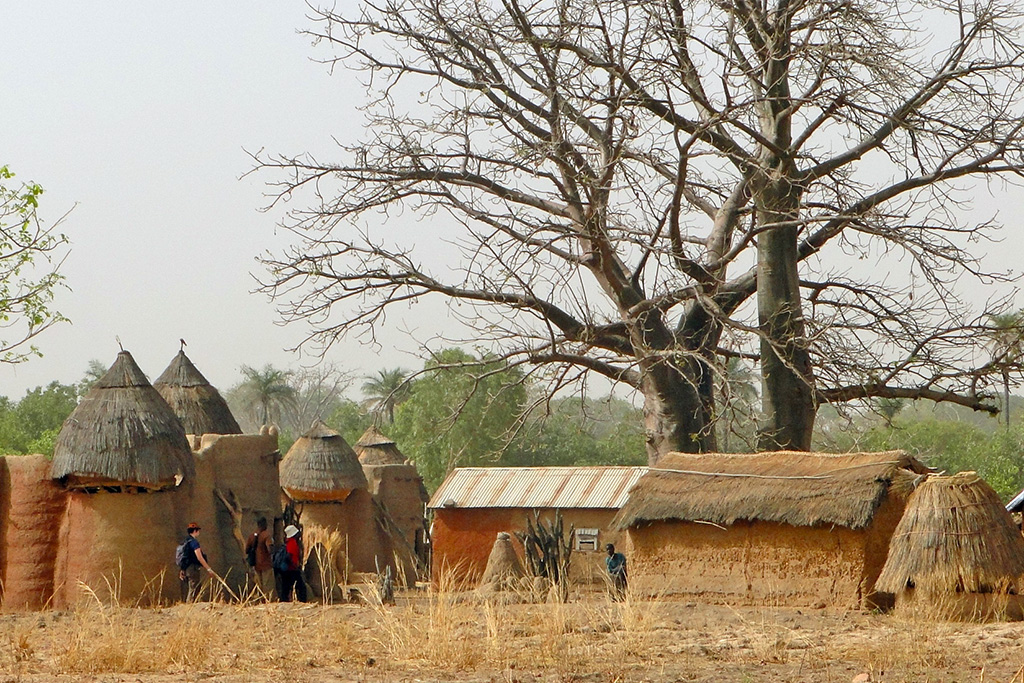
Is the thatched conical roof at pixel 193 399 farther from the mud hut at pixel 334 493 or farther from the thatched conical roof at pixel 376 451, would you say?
the thatched conical roof at pixel 376 451

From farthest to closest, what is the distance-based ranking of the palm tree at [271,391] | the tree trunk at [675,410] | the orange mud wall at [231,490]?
the palm tree at [271,391] → the orange mud wall at [231,490] → the tree trunk at [675,410]

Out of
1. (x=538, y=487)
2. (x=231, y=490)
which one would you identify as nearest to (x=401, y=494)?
(x=538, y=487)

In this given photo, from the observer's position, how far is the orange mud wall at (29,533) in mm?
13055

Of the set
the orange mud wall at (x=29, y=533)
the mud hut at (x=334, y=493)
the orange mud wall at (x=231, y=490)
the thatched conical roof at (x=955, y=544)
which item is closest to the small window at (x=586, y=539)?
the mud hut at (x=334, y=493)

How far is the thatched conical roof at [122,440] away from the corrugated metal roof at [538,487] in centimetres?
583

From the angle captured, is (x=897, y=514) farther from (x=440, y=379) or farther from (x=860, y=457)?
(x=440, y=379)

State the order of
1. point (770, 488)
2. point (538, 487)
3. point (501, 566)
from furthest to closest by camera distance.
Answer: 1. point (538, 487)
2. point (501, 566)
3. point (770, 488)

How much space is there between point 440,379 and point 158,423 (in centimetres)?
1833

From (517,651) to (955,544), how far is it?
160 inches

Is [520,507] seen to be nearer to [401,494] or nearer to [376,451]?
[401,494]

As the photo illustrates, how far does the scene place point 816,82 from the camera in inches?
428

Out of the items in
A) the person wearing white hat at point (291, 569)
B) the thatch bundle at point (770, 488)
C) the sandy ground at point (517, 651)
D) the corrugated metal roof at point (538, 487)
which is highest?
the corrugated metal roof at point (538, 487)

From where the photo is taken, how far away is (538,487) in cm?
1878

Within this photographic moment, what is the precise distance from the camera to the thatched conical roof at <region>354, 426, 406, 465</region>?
25188mm
